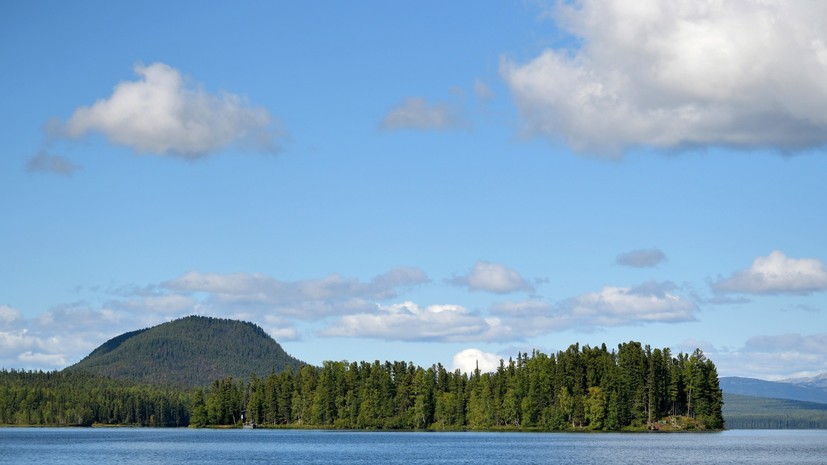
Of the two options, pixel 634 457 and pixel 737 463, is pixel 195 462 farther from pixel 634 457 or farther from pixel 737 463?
pixel 737 463

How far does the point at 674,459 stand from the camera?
451 feet

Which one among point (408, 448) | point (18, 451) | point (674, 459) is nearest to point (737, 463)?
point (674, 459)

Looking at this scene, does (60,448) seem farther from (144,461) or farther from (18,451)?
(144,461)

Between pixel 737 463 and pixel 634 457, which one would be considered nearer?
pixel 737 463

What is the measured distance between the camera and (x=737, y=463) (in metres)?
132

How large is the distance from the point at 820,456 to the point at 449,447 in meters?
60.0

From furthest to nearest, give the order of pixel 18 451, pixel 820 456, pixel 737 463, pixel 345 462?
pixel 18 451
pixel 820 456
pixel 345 462
pixel 737 463

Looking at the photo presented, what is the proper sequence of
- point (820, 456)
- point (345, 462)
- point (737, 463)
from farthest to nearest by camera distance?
Answer: point (820, 456) < point (345, 462) < point (737, 463)

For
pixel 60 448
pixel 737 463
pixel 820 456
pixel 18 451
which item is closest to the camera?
pixel 737 463

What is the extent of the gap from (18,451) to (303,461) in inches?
2269

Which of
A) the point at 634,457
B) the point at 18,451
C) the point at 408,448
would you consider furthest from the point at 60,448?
the point at 634,457

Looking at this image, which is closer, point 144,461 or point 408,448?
point 144,461

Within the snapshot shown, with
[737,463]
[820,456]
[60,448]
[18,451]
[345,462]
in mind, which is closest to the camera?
[737,463]

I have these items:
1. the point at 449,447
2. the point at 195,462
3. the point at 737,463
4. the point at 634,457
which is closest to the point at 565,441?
the point at 449,447
